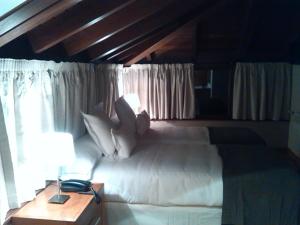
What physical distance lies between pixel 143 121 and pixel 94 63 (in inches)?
40.6

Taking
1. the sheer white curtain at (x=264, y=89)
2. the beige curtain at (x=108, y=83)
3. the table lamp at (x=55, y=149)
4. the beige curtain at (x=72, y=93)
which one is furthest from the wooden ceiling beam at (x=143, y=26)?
the sheer white curtain at (x=264, y=89)

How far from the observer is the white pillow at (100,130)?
2.57 metres

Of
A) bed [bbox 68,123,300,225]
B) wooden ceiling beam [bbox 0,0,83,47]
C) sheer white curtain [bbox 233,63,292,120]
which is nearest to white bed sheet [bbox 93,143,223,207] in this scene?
bed [bbox 68,123,300,225]

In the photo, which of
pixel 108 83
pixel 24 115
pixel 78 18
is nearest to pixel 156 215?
pixel 24 115

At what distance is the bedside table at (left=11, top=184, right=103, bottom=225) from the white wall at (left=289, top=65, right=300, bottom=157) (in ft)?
12.9

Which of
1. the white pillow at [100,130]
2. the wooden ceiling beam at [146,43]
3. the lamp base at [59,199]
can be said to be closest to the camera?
the lamp base at [59,199]

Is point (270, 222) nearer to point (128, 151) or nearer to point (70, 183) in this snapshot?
point (128, 151)

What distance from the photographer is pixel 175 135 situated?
12.0ft

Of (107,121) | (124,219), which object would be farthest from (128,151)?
(124,219)

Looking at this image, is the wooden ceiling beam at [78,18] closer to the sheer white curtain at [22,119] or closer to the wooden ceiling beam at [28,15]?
the sheer white curtain at [22,119]

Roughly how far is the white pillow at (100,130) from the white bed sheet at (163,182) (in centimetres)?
22

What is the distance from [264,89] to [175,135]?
90.2 inches

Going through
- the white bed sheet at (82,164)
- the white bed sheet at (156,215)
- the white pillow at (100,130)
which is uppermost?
the white pillow at (100,130)

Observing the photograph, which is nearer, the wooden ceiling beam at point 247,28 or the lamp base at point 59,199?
the lamp base at point 59,199
